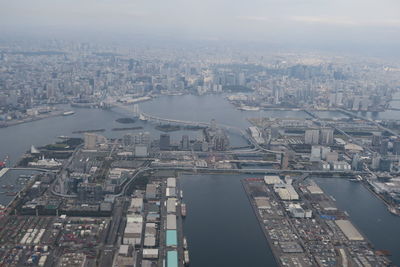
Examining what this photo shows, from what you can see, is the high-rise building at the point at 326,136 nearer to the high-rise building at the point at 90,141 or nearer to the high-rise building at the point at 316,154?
the high-rise building at the point at 316,154

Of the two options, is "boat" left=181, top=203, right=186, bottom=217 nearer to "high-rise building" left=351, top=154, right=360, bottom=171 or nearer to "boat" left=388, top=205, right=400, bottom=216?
"boat" left=388, top=205, right=400, bottom=216

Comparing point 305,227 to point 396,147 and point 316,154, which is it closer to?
point 316,154

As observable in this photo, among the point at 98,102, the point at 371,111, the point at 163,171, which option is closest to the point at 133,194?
the point at 163,171

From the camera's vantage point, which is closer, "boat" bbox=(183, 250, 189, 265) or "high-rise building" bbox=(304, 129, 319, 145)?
"boat" bbox=(183, 250, 189, 265)

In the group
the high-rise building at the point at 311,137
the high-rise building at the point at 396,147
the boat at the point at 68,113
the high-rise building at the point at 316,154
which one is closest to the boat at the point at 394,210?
the high-rise building at the point at 316,154

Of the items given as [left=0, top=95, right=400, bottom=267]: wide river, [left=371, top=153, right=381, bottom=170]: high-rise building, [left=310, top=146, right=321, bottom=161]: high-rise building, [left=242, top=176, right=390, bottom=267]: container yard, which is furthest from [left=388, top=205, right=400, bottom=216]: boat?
[left=310, top=146, right=321, bottom=161]: high-rise building

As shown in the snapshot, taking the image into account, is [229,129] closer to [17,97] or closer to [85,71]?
[17,97]
